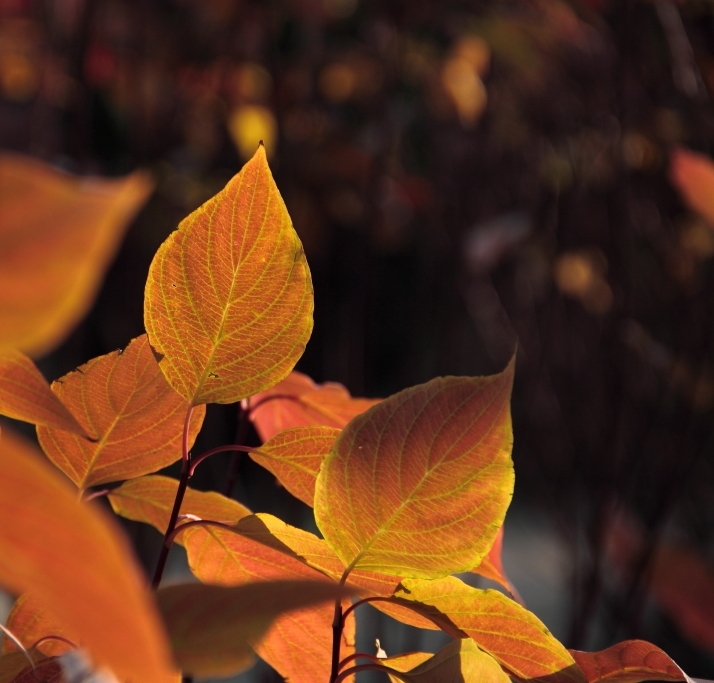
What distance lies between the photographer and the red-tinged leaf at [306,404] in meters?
0.30

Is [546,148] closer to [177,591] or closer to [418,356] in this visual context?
[418,356]

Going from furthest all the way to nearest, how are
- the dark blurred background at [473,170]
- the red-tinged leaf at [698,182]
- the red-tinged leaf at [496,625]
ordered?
1. the dark blurred background at [473,170]
2. the red-tinged leaf at [698,182]
3. the red-tinged leaf at [496,625]

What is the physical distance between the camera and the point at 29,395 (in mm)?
182

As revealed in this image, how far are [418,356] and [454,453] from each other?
2504 millimetres

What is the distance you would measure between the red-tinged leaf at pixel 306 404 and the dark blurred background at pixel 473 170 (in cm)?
73

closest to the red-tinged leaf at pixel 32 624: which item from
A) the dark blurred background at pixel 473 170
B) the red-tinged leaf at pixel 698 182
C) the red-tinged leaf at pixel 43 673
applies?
the red-tinged leaf at pixel 43 673

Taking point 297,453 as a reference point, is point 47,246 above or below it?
above

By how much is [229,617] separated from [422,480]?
7 cm

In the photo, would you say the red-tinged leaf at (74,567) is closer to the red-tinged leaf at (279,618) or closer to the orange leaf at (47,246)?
the orange leaf at (47,246)

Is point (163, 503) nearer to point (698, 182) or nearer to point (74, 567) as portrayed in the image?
point (74, 567)

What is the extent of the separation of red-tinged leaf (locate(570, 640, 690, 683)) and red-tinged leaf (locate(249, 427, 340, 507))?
3.4 inches

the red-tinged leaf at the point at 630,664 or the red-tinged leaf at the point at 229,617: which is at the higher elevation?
the red-tinged leaf at the point at 229,617

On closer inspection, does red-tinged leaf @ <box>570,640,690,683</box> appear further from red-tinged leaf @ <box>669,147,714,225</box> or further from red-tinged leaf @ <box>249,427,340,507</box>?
red-tinged leaf @ <box>669,147,714,225</box>

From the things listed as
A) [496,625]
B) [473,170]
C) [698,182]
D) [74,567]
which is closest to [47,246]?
[74,567]
